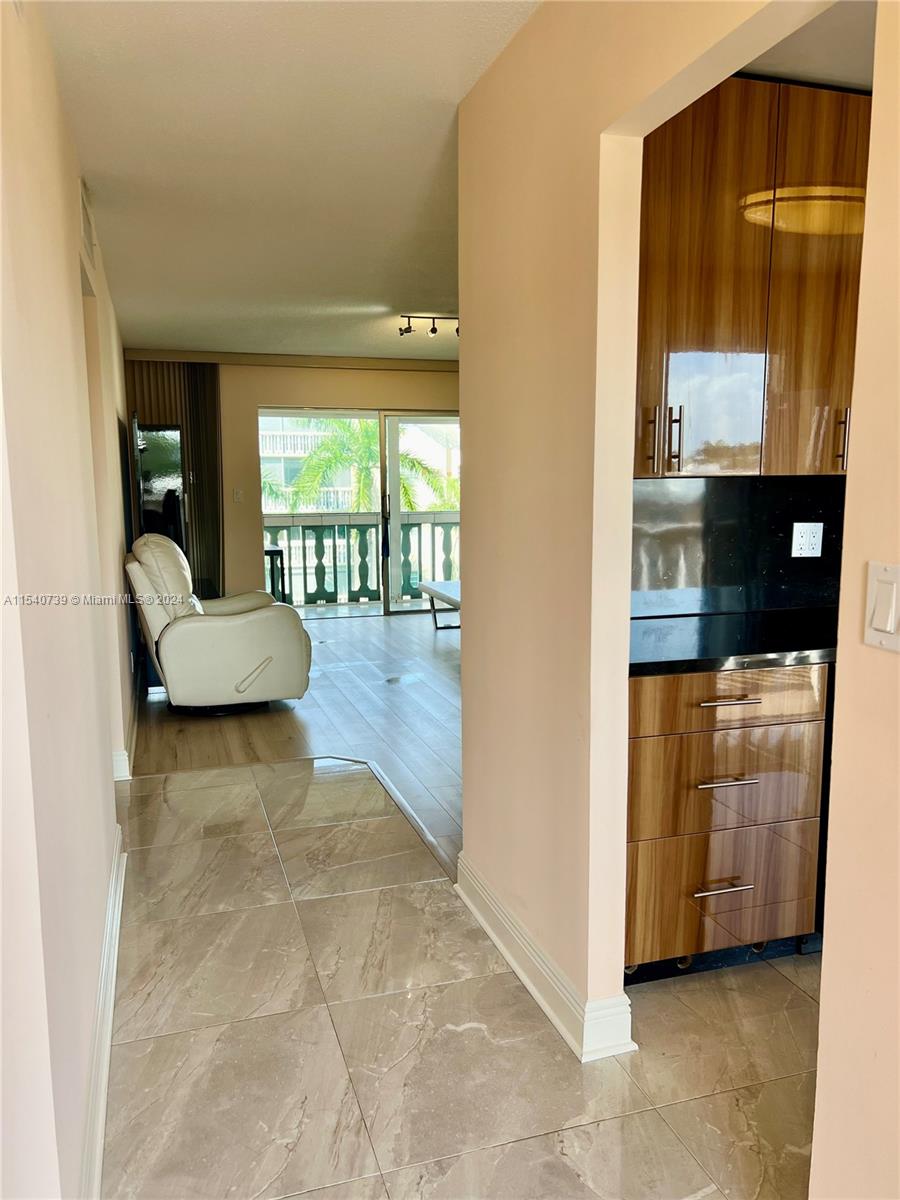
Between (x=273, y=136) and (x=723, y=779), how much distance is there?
89.6 inches

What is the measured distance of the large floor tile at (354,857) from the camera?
279 centimetres

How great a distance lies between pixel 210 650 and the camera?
4.61 meters

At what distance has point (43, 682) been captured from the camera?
151 centimetres

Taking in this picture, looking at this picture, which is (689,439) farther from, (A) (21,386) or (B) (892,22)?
(A) (21,386)

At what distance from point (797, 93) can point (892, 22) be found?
1.26m

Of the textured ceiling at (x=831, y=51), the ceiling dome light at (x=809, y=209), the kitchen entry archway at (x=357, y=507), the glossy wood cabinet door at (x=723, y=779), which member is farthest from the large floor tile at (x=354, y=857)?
the kitchen entry archway at (x=357, y=507)

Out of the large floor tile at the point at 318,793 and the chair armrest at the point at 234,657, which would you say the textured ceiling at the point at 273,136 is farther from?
the large floor tile at the point at 318,793

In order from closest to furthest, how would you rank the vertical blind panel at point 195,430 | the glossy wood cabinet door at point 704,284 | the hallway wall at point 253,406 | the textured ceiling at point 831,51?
the textured ceiling at point 831,51
the glossy wood cabinet door at point 704,284
the vertical blind panel at point 195,430
the hallway wall at point 253,406

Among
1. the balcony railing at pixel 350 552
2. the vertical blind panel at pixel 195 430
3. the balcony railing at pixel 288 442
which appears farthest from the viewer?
the balcony railing at pixel 350 552

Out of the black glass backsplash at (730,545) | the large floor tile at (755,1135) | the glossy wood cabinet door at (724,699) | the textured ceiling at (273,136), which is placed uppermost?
the textured ceiling at (273,136)

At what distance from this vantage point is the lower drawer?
6.87 feet

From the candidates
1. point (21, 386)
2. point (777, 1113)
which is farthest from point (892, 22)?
point (777, 1113)

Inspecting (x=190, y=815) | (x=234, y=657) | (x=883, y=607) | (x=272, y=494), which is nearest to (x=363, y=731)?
(x=234, y=657)

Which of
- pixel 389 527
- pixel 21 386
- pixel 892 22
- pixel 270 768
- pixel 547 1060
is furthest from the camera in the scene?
pixel 389 527
